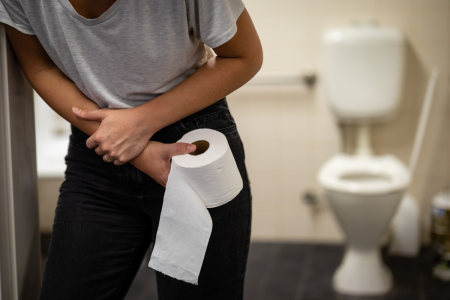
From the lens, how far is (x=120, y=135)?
607 mm

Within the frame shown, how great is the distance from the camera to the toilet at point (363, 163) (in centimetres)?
161

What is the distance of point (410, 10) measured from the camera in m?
1.87

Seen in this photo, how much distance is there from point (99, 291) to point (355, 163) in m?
1.36

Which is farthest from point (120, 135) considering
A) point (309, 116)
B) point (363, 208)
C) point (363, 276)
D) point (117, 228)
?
point (309, 116)

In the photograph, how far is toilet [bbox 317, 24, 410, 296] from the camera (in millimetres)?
1612

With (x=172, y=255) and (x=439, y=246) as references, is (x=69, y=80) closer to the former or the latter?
(x=172, y=255)

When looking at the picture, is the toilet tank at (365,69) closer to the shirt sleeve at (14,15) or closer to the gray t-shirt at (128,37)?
the gray t-shirt at (128,37)

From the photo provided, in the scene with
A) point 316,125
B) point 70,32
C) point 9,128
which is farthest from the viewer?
point 316,125

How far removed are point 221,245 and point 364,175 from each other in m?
1.30

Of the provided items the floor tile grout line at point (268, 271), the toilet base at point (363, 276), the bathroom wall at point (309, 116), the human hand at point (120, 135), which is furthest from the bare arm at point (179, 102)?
the bathroom wall at point (309, 116)

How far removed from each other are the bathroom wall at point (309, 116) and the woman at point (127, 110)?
1.41 metres

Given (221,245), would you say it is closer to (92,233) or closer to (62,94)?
(92,233)

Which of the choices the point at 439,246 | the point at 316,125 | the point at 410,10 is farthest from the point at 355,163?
the point at 410,10

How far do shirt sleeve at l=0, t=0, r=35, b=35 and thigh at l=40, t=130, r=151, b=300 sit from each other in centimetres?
19
